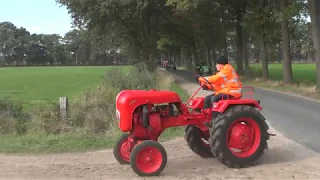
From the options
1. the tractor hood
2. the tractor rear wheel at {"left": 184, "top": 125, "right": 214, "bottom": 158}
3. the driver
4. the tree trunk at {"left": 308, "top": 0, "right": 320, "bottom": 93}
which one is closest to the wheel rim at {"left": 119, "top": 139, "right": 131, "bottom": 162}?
the tractor hood

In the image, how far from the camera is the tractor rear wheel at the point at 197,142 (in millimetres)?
8398

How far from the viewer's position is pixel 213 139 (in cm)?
741

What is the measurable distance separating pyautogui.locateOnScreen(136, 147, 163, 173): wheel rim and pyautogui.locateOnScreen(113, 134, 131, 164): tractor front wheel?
0.65m

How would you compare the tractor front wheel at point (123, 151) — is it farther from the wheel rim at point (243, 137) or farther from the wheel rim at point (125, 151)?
the wheel rim at point (243, 137)

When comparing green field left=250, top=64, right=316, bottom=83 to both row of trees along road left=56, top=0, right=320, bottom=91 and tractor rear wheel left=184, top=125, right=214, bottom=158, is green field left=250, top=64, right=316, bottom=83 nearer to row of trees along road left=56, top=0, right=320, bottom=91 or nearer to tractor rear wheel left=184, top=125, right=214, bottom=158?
row of trees along road left=56, top=0, right=320, bottom=91

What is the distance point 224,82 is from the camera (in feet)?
25.3

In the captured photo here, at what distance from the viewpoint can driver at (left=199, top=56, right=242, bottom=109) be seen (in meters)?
7.59

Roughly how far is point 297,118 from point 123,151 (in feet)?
25.5

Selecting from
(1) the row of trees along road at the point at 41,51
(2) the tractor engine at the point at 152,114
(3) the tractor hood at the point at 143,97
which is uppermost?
(1) the row of trees along road at the point at 41,51

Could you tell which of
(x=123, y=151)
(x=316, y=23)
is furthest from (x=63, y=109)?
(x=316, y=23)

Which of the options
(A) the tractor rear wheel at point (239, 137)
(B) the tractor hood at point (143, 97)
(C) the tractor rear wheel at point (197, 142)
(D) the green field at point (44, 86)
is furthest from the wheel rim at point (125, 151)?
(D) the green field at point (44, 86)

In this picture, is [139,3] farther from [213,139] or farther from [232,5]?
[213,139]

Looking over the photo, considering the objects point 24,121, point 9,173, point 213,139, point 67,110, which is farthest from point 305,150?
point 24,121

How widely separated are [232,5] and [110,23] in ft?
35.7
